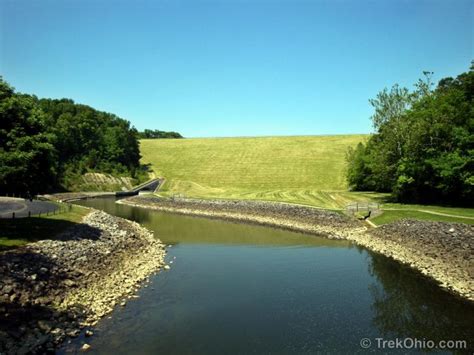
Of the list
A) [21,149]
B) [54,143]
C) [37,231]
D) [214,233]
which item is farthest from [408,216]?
[54,143]

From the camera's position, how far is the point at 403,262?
29406 mm

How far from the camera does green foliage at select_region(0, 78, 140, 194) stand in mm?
25906

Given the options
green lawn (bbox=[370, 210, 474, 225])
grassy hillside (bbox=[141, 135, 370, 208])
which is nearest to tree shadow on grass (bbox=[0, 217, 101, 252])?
green lawn (bbox=[370, 210, 474, 225])

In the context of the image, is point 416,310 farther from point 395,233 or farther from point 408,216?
point 408,216

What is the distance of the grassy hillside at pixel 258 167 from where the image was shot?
235ft

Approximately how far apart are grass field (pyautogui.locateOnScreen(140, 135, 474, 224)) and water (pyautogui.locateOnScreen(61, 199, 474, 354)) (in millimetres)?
19217

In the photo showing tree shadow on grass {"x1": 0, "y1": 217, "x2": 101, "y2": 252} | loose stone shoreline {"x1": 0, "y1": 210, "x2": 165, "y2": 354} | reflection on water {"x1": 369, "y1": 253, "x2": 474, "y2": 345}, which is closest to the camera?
loose stone shoreline {"x1": 0, "y1": 210, "x2": 165, "y2": 354}

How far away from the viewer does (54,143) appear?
284 feet

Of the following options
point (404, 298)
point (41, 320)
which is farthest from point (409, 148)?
point (41, 320)

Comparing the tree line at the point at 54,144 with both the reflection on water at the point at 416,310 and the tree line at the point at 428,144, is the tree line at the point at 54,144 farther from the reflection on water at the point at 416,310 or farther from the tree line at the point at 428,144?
the tree line at the point at 428,144

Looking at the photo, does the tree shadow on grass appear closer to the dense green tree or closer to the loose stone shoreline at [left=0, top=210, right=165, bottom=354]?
the loose stone shoreline at [left=0, top=210, right=165, bottom=354]

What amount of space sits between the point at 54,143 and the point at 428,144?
7551cm

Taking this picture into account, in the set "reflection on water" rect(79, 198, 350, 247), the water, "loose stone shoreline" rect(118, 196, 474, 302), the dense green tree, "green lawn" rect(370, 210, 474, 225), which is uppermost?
the dense green tree

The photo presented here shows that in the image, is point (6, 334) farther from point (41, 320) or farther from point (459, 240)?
point (459, 240)
